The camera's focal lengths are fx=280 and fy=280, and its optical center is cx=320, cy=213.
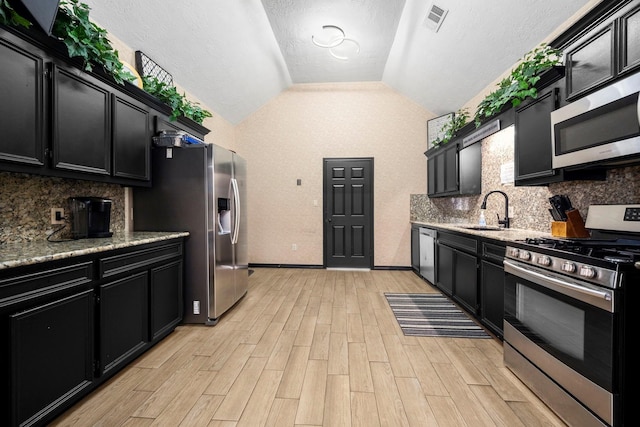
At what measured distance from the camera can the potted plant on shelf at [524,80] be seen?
2.13m

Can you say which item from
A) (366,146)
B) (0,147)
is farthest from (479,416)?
(366,146)

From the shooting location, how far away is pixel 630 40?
59.4 inches

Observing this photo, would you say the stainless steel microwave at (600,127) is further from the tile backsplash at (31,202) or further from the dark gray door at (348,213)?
the tile backsplash at (31,202)

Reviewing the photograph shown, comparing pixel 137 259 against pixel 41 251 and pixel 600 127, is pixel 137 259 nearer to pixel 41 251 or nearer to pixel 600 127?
pixel 41 251

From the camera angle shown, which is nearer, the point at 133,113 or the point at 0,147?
the point at 0,147

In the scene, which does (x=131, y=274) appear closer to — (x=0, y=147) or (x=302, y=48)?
(x=0, y=147)

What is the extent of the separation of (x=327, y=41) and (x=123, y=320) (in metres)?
4.01

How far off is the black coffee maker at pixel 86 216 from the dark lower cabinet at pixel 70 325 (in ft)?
1.38

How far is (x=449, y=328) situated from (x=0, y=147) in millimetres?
3501

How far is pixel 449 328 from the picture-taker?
272cm

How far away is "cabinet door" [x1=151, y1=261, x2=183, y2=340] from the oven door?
2.71 metres

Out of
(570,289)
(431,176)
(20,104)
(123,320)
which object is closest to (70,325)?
(123,320)

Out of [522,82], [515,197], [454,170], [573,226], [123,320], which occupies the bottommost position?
[123,320]

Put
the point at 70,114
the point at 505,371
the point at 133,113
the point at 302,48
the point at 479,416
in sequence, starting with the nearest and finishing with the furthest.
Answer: the point at 479,416
the point at 70,114
the point at 505,371
the point at 133,113
the point at 302,48
